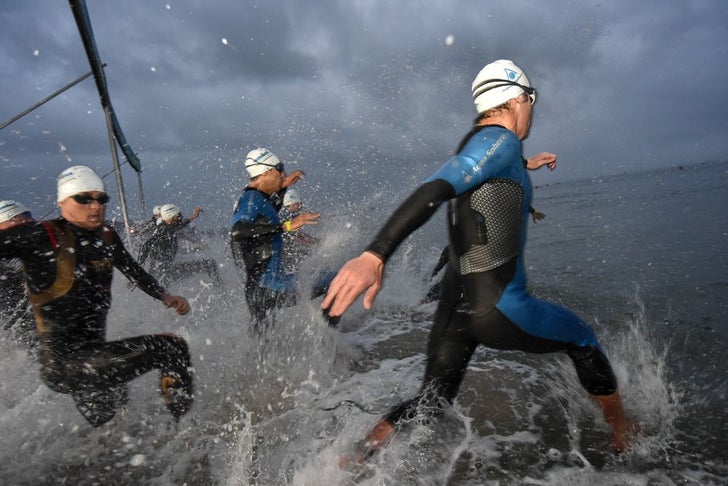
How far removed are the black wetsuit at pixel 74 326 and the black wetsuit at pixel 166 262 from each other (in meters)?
6.10

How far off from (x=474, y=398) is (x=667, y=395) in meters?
1.55

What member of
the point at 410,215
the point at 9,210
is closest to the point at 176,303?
the point at 410,215

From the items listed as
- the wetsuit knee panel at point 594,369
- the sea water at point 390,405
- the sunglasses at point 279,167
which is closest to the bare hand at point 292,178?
the sunglasses at point 279,167

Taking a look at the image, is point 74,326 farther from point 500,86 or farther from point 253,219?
point 500,86

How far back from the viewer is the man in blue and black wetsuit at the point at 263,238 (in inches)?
171

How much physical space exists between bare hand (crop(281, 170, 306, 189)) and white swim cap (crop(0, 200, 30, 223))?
4.74 metres

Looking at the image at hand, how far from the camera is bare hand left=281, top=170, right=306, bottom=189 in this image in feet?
16.4

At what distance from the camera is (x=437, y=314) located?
2557 mm

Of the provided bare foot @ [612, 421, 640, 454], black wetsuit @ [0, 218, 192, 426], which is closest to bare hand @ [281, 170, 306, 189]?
black wetsuit @ [0, 218, 192, 426]

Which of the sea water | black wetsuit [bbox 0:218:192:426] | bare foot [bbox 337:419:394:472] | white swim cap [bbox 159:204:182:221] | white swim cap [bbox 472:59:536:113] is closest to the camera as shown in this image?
white swim cap [bbox 472:59:536:113]

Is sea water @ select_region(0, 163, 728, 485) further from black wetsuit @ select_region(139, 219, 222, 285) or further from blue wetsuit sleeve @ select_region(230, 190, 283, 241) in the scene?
black wetsuit @ select_region(139, 219, 222, 285)

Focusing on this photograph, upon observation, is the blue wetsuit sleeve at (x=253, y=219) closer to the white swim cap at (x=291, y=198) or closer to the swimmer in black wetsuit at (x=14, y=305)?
the swimmer in black wetsuit at (x=14, y=305)

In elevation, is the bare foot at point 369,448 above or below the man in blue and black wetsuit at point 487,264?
below

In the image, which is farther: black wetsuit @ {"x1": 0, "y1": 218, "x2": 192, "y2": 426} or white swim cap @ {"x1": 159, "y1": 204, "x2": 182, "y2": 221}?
white swim cap @ {"x1": 159, "y1": 204, "x2": 182, "y2": 221}
